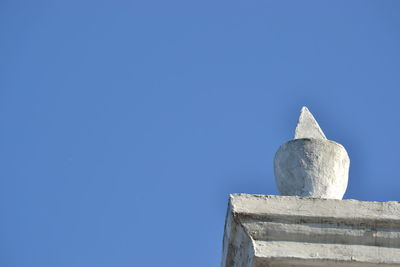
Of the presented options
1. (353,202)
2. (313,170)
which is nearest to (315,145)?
(313,170)

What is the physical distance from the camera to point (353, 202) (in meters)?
5.20

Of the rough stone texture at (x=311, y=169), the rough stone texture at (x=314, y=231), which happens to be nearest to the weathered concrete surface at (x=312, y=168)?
the rough stone texture at (x=311, y=169)

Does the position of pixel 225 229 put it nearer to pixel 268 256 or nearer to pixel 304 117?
pixel 268 256

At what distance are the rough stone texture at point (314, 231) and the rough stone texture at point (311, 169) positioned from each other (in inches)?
16.6

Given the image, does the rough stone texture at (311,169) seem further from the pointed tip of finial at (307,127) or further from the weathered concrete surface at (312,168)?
the pointed tip of finial at (307,127)

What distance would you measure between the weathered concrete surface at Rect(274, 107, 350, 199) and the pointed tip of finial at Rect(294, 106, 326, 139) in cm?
8

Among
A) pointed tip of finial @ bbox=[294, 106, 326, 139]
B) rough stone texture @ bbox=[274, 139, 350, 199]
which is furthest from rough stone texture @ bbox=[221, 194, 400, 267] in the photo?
pointed tip of finial @ bbox=[294, 106, 326, 139]

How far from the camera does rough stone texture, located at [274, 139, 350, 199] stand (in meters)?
5.62

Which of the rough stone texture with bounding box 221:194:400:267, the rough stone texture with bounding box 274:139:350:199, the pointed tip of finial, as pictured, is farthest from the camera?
the pointed tip of finial

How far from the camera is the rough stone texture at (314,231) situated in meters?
5.05

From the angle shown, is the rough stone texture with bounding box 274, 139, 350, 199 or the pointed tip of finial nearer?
the rough stone texture with bounding box 274, 139, 350, 199

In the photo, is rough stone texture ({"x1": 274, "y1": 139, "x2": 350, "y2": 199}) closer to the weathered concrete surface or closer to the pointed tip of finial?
the weathered concrete surface

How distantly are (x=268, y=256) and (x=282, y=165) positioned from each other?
0.85 metres

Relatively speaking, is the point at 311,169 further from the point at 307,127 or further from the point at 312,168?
the point at 307,127
